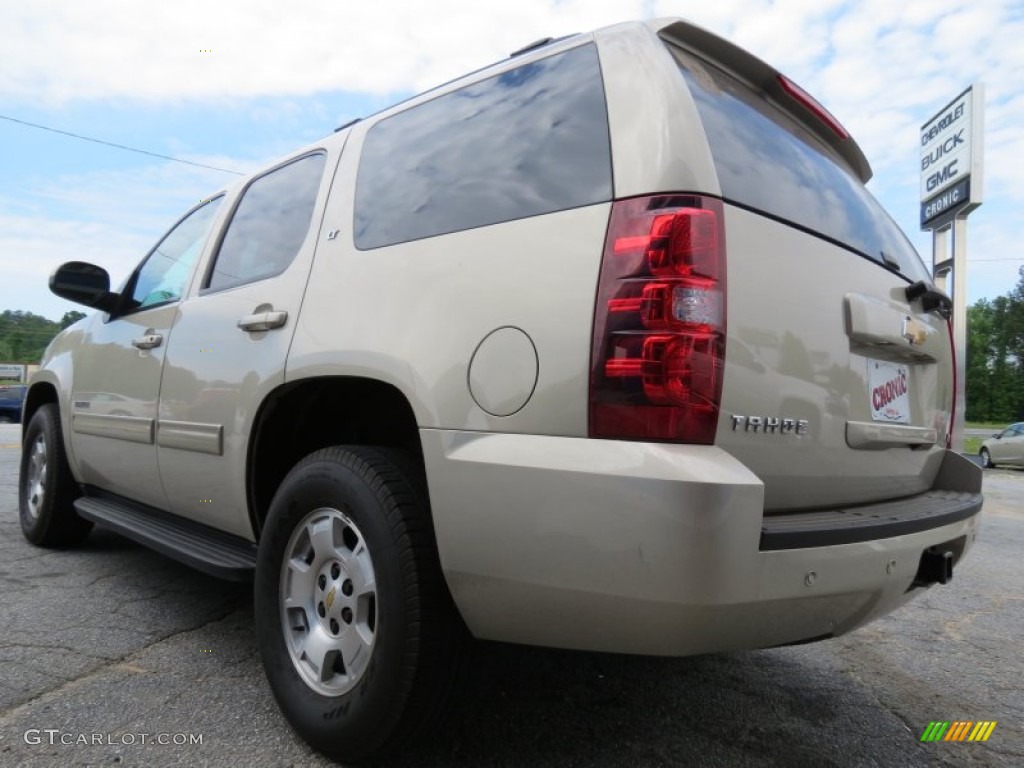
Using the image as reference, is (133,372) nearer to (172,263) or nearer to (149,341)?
(149,341)

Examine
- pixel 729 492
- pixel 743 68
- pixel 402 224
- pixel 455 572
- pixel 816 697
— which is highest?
pixel 743 68

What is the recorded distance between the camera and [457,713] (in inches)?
84.4

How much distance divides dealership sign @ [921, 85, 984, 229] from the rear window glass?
18787 mm

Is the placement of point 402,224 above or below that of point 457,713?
above

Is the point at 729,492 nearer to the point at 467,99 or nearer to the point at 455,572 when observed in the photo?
the point at 455,572

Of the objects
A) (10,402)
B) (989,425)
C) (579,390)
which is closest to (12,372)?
(10,402)

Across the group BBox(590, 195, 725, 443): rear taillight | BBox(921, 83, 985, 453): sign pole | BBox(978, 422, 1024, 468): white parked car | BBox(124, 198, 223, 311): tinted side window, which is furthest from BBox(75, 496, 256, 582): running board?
BBox(978, 422, 1024, 468): white parked car

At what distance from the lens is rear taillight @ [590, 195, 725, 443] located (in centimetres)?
153

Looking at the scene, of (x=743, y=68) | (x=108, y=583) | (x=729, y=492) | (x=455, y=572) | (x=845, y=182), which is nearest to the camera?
(x=729, y=492)

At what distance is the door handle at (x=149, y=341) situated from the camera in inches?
122

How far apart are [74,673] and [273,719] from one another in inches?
31.2

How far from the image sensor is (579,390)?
5.16ft

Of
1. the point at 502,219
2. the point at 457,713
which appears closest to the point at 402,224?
the point at 502,219
